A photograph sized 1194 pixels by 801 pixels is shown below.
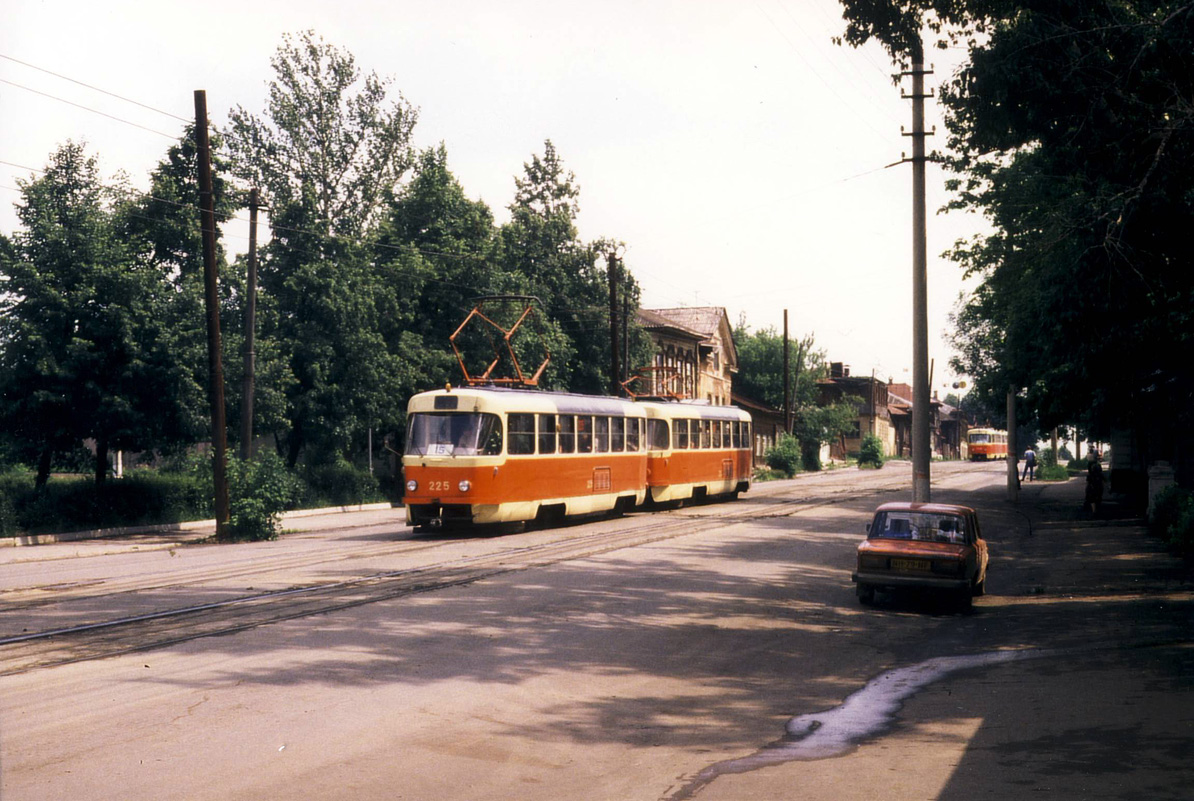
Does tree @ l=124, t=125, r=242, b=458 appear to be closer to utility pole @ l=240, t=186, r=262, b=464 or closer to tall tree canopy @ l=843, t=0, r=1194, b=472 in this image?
utility pole @ l=240, t=186, r=262, b=464

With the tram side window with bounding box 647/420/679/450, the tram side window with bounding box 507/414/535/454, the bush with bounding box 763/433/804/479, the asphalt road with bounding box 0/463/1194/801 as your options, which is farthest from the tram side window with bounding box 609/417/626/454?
the bush with bounding box 763/433/804/479

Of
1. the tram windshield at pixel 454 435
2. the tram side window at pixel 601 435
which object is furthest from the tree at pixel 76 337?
the tram side window at pixel 601 435

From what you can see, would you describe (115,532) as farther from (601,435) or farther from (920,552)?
(920,552)

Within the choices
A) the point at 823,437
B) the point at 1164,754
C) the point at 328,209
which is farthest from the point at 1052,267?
the point at 823,437

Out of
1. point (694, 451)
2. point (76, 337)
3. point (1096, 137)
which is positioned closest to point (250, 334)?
point (76, 337)

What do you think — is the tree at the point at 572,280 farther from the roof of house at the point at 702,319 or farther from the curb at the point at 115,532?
the curb at the point at 115,532

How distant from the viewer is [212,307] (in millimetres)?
26031

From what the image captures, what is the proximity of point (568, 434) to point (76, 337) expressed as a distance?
12.6 m

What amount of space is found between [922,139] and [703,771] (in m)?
18.0

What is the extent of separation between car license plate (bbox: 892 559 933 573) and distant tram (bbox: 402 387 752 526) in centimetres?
1021

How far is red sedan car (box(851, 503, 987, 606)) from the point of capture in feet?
50.0

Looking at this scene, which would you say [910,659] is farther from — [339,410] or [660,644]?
[339,410]

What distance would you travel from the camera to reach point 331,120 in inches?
2067

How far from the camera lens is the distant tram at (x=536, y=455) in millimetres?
23344
